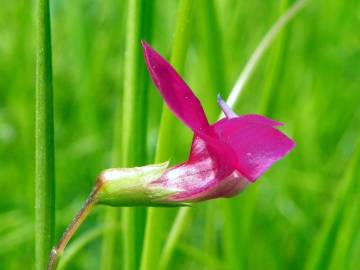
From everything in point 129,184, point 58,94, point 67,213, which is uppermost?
point 129,184

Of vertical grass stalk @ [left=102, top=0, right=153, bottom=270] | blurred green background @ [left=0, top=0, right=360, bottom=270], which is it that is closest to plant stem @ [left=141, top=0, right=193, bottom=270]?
vertical grass stalk @ [left=102, top=0, right=153, bottom=270]

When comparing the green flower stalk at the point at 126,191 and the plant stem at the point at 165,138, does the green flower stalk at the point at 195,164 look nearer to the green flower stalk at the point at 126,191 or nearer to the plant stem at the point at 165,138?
the green flower stalk at the point at 126,191

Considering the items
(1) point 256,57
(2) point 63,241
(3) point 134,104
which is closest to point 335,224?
(1) point 256,57

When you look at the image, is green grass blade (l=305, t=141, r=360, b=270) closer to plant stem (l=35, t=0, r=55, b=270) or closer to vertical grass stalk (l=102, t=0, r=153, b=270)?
vertical grass stalk (l=102, t=0, r=153, b=270)

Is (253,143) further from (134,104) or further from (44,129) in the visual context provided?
(134,104)

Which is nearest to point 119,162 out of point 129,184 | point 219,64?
point 219,64

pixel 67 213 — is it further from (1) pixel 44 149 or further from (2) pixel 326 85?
(1) pixel 44 149
